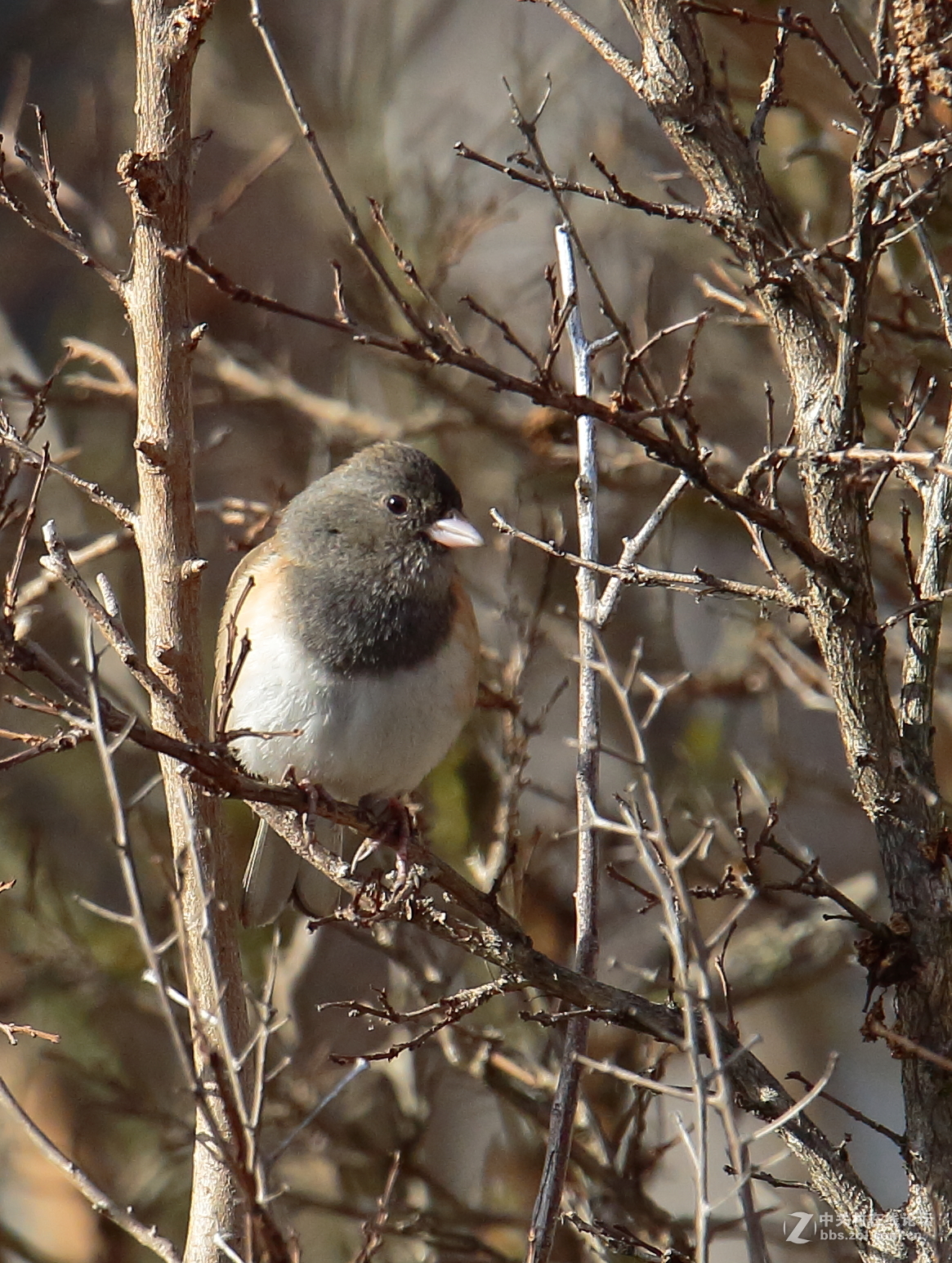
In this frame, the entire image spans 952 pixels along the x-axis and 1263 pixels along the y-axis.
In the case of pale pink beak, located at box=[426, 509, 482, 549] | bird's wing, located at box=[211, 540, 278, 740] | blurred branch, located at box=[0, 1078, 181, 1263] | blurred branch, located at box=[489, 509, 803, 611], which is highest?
pale pink beak, located at box=[426, 509, 482, 549]

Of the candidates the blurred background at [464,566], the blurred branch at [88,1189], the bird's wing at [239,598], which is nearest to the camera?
the blurred branch at [88,1189]

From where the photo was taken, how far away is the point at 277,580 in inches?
97.5

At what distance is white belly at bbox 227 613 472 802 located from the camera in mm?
2330

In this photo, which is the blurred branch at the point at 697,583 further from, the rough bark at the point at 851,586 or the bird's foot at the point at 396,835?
the bird's foot at the point at 396,835

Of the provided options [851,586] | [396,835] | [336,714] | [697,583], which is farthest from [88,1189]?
[851,586]

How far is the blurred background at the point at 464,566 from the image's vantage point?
326 cm

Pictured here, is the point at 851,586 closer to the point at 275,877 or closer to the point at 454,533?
the point at 454,533

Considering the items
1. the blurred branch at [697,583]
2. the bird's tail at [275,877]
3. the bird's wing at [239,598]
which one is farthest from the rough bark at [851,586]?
the bird's tail at [275,877]

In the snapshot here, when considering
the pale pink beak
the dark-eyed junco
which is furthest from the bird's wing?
the pale pink beak

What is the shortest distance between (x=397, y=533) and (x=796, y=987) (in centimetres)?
185

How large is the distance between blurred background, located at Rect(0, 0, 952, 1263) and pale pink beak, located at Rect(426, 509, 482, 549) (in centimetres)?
53

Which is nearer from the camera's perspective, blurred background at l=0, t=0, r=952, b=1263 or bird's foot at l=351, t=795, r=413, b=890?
bird's foot at l=351, t=795, r=413, b=890

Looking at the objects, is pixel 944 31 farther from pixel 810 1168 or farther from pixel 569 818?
pixel 569 818

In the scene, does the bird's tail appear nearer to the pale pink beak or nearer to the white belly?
the white belly
